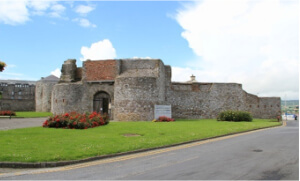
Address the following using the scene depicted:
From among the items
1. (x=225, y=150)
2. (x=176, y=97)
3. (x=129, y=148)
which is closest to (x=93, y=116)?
(x=129, y=148)

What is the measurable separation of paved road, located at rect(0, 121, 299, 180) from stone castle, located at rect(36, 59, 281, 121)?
18.0m

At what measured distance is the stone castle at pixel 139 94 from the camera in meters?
30.1

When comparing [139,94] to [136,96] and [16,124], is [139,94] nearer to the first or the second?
[136,96]

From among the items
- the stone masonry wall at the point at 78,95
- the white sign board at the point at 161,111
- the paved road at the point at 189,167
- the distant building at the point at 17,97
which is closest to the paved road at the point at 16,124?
the stone masonry wall at the point at 78,95

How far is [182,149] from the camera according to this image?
42.4ft

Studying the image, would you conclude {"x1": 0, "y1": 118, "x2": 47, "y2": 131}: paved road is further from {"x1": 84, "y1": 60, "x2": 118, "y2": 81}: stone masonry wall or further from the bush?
the bush

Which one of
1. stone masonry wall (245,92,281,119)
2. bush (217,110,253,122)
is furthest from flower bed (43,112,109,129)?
stone masonry wall (245,92,281,119)

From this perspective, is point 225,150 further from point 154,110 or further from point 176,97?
point 176,97

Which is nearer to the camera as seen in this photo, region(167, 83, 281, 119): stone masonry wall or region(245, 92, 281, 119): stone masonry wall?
region(167, 83, 281, 119): stone masonry wall

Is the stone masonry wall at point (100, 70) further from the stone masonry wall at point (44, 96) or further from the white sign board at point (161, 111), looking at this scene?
the stone masonry wall at point (44, 96)

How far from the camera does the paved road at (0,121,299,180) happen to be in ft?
26.2

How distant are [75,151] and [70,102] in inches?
951

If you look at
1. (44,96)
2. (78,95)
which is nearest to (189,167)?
(78,95)

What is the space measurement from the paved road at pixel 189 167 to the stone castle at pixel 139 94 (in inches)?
708
